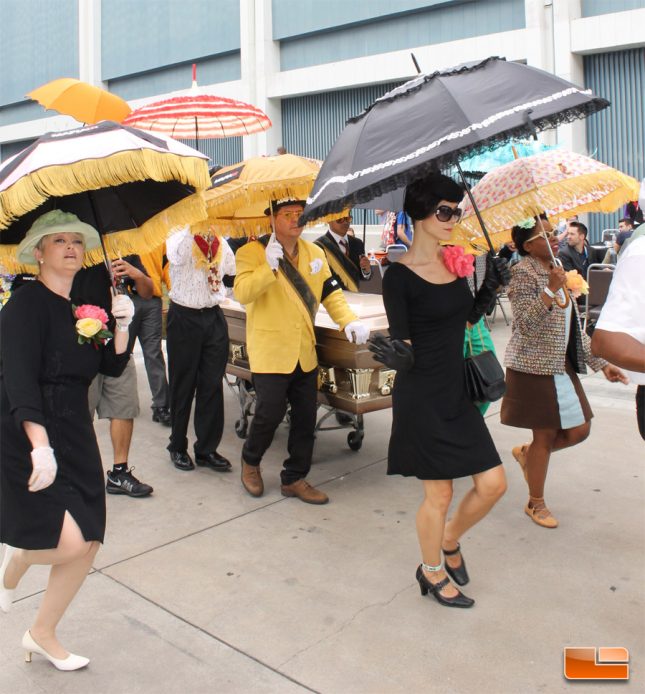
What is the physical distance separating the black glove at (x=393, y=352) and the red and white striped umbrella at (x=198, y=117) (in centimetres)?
345

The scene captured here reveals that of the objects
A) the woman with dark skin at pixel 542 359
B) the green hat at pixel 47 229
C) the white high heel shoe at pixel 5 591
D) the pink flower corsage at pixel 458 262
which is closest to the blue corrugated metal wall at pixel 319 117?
the woman with dark skin at pixel 542 359

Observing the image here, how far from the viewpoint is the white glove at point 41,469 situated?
2748 mm

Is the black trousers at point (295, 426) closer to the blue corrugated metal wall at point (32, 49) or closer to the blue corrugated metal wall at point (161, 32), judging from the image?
the blue corrugated metal wall at point (161, 32)

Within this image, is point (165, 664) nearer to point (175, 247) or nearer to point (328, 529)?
point (328, 529)

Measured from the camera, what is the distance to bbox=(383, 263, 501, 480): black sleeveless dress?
3451 millimetres

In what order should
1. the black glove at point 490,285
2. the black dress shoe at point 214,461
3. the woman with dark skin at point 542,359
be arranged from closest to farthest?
the black glove at point 490,285
the woman with dark skin at point 542,359
the black dress shoe at point 214,461

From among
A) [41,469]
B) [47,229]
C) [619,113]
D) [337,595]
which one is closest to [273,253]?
[47,229]

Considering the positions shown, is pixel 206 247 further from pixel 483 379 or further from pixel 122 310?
pixel 483 379

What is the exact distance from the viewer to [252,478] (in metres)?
5.12

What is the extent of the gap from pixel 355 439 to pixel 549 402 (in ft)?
6.21

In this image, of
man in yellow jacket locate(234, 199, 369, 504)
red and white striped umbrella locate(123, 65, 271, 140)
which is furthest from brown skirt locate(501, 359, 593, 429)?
red and white striped umbrella locate(123, 65, 271, 140)

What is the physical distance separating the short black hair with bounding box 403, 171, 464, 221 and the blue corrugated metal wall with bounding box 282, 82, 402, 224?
50.9 ft

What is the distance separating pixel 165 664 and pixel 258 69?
723 inches

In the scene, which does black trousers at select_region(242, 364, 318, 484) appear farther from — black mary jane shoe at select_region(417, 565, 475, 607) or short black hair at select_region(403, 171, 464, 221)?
short black hair at select_region(403, 171, 464, 221)
